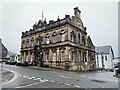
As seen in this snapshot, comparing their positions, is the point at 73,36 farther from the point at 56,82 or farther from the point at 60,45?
the point at 56,82

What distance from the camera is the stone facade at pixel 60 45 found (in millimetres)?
34562

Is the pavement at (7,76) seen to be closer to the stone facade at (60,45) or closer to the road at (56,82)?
the road at (56,82)

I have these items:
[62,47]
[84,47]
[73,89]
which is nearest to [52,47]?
[62,47]

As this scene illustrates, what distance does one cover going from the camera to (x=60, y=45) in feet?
116

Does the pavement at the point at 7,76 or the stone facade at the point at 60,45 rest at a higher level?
the stone facade at the point at 60,45

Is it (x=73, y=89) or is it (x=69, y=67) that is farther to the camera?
(x=69, y=67)

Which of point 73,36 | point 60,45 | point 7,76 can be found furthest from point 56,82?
point 73,36

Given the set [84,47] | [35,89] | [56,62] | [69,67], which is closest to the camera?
[35,89]

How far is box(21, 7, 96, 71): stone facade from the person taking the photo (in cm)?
3456

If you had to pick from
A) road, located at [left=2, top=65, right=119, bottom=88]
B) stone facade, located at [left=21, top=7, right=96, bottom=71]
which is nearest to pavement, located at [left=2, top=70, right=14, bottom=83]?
road, located at [left=2, top=65, right=119, bottom=88]

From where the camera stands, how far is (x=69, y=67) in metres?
33.4

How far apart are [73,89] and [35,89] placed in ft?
9.43

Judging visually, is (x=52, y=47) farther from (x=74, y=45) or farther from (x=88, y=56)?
(x=88, y=56)

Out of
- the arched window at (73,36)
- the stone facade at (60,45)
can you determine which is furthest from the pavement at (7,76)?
the arched window at (73,36)
